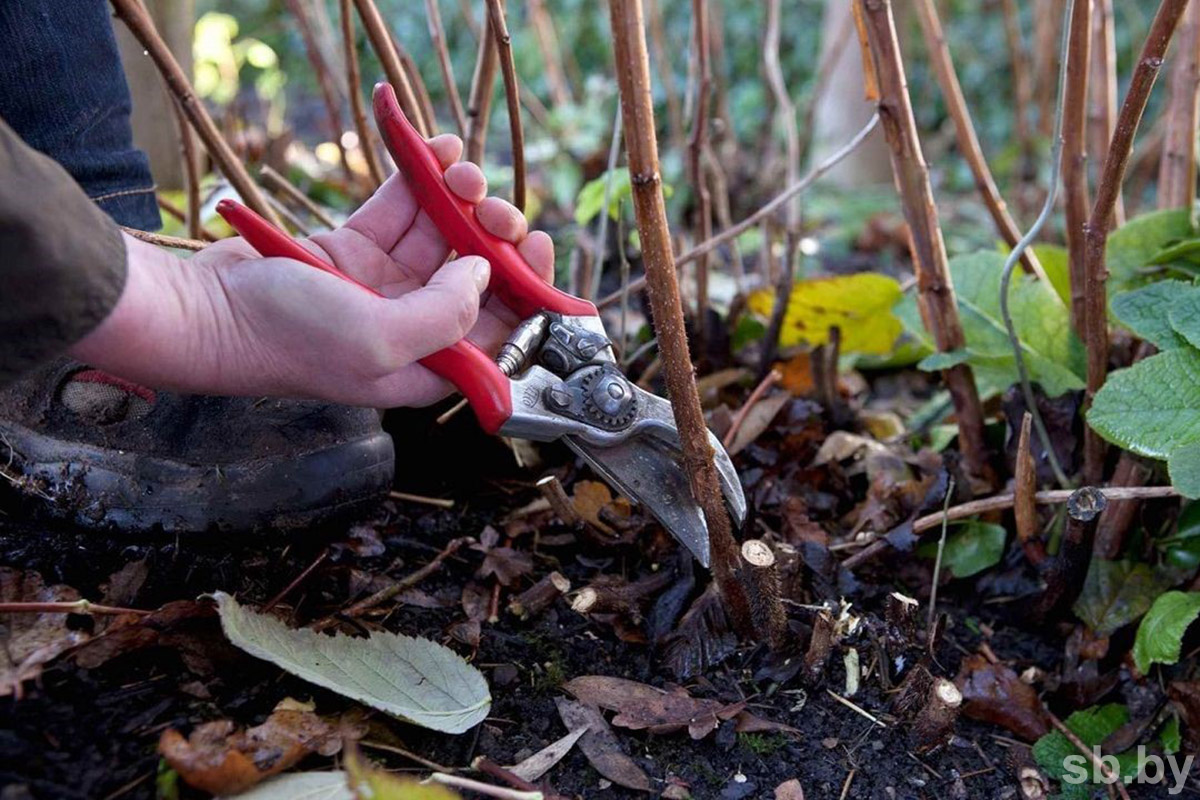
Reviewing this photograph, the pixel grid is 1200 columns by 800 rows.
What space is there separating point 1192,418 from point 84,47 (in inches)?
63.6

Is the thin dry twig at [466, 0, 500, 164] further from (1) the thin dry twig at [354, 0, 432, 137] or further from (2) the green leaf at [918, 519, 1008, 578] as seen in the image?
(2) the green leaf at [918, 519, 1008, 578]

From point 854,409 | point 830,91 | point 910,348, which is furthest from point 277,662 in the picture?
point 830,91

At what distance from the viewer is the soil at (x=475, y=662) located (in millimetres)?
1025

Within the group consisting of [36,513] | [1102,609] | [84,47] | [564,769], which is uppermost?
Answer: [84,47]

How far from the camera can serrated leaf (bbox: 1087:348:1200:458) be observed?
4.36 feet

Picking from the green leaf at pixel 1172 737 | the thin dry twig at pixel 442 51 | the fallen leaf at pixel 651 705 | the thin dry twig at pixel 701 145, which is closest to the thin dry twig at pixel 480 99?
the thin dry twig at pixel 442 51

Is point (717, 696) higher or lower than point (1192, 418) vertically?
lower

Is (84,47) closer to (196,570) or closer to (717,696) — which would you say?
(196,570)

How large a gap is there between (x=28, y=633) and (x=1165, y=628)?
134 centimetres

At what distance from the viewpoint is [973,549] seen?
5.14 ft

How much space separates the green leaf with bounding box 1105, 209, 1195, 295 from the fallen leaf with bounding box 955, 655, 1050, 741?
0.71 m

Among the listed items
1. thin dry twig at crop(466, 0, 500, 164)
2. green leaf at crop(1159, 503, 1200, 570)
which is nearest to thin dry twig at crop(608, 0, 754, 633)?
green leaf at crop(1159, 503, 1200, 570)

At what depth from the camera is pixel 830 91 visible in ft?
16.8

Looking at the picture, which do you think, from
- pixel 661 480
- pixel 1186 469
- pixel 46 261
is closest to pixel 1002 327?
pixel 1186 469
